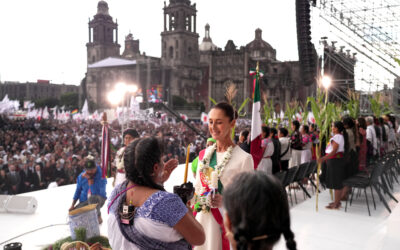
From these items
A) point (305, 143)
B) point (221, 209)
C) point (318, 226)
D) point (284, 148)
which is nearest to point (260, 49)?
point (305, 143)

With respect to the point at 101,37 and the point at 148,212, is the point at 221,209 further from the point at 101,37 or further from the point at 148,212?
the point at 101,37

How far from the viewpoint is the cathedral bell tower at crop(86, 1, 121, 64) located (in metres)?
79.4

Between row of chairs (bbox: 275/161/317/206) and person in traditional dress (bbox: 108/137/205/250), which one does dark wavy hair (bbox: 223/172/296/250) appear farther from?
row of chairs (bbox: 275/161/317/206)

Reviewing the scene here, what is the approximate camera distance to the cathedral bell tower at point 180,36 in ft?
213

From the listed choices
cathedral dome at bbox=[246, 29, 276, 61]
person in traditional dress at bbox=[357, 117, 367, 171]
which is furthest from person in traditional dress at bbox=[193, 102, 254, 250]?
cathedral dome at bbox=[246, 29, 276, 61]

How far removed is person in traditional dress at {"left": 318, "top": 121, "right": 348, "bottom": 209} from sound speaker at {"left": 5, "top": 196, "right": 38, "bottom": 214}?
5217 millimetres

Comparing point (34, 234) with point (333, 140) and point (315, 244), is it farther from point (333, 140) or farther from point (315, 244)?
point (333, 140)

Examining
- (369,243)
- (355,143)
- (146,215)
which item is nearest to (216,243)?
(146,215)

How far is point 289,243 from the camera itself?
1.28m

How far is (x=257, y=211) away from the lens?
1197 mm

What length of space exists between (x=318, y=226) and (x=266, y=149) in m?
1.62

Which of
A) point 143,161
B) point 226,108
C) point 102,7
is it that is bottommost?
point 143,161

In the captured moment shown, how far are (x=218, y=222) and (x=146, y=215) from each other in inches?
38.4

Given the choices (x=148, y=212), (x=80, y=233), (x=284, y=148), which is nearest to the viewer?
(x=148, y=212)
